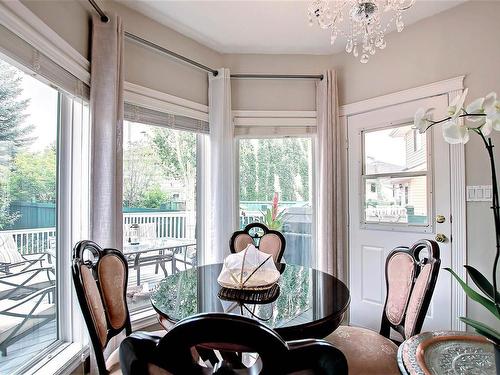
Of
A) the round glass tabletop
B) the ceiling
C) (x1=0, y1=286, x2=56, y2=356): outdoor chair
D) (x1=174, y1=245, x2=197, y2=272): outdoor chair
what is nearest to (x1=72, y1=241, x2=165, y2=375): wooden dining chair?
the round glass tabletop

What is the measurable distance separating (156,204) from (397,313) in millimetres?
1987

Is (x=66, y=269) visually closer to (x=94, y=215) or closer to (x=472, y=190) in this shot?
(x=94, y=215)

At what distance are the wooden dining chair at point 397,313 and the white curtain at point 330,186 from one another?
105 centimetres

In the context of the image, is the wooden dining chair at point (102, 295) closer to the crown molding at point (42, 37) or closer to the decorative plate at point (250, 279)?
the decorative plate at point (250, 279)

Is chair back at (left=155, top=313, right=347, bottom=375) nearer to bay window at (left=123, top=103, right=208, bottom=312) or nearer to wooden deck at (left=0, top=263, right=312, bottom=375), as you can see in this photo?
wooden deck at (left=0, top=263, right=312, bottom=375)

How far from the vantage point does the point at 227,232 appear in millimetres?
2830

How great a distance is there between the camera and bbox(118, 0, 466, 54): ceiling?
2273 mm

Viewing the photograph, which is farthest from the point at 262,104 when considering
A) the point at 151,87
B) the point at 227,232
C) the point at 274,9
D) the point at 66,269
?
the point at 66,269

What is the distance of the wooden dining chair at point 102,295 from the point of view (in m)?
1.23

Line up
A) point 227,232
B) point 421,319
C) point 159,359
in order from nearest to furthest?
point 159,359
point 421,319
point 227,232

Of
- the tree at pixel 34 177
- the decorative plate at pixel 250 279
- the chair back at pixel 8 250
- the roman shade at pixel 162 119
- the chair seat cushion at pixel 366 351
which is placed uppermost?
the roman shade at pixel 162 119

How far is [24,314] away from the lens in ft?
5.28

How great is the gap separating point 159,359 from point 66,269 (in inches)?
68.4

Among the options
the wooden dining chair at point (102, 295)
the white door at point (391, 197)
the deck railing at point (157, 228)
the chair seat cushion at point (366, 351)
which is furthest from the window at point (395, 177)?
the wooden dining chair at point (102, 295)
